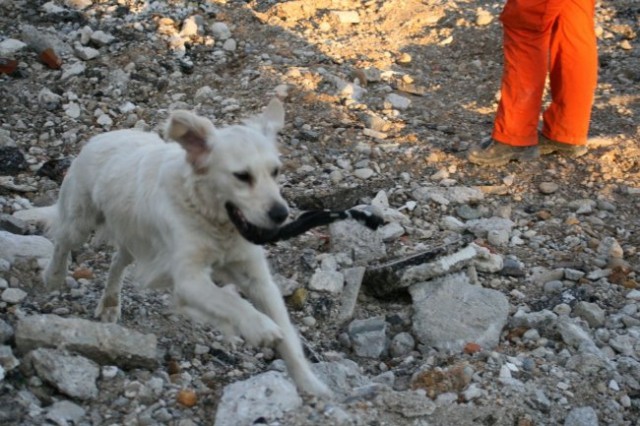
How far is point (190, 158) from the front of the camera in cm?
379

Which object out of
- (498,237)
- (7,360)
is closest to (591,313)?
(498,237)

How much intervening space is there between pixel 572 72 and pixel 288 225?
3.20 m

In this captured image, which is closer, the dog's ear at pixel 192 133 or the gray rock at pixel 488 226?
the dog's ear at pixel 192 133

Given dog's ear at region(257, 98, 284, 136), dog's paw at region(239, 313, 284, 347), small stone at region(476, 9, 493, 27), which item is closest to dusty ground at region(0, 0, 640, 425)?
small stone at region(476, 9, 493, 27)

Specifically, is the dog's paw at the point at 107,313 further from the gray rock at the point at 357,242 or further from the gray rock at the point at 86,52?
the gray rock at the point at 86,52

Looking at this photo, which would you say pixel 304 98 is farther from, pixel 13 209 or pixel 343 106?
pixel 13 209

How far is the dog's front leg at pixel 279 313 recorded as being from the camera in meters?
3.70

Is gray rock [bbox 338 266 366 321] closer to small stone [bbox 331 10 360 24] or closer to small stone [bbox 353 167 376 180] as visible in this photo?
small stone [bbox 353 167 376 180]

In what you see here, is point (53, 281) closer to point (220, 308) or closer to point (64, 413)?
point (64, 413)

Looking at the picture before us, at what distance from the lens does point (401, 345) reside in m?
4.55

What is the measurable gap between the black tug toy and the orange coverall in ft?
7.08

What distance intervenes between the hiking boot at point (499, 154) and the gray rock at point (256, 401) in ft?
10.8

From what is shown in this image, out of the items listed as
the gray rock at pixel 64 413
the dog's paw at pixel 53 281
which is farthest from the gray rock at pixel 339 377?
the dog's paw at pixel 53 281

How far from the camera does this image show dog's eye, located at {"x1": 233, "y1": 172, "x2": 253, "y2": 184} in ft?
12.1
